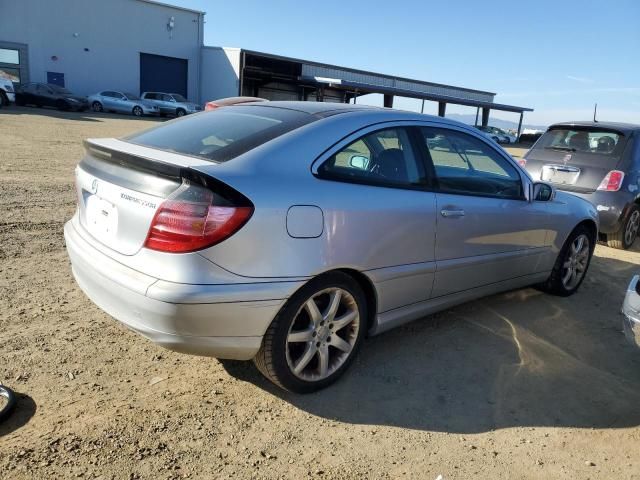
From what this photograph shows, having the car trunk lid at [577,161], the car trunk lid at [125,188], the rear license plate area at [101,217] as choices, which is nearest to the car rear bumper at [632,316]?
the car trunk lid at [125,188]

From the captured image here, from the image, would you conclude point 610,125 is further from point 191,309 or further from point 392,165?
point 191,309

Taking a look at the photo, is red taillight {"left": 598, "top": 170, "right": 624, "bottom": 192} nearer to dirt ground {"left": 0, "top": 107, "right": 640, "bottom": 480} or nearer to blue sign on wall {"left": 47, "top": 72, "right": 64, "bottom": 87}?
dirt ground {"left": 0, "top": 107, "right": 640, "bottom": 480}

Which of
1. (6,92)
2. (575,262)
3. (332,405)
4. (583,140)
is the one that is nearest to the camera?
(332,405)

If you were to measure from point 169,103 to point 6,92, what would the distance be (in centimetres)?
1033

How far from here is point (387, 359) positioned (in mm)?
3525

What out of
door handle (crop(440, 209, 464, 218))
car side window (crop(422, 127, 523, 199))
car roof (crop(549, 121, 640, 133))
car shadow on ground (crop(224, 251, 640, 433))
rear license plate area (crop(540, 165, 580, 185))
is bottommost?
car shadow on ground (crop(224, 251, 640, 433))

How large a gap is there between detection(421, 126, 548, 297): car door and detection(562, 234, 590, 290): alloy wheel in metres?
0.59

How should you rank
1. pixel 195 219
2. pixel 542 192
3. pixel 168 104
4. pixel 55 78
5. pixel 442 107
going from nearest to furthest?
1. pixel 195 219
2. pixel 542 192
3. pixel 168 104
4. pixel 55 78
5. pixel 442 107

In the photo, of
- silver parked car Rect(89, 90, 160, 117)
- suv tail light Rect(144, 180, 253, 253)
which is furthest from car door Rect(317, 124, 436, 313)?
silver parked car Rect(89, 90, 160, 117)

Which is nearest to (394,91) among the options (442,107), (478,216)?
(442,107)

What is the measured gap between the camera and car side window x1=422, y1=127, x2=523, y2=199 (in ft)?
11.8

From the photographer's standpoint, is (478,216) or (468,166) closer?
(478,216)

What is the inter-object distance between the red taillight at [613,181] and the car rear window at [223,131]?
5.23 m

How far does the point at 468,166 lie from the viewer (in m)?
3.90
